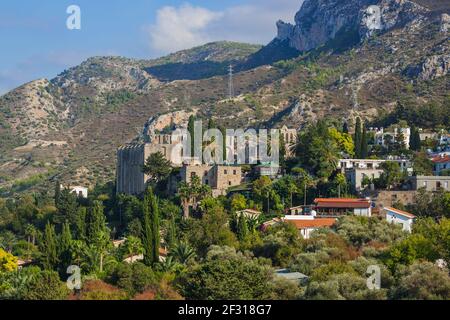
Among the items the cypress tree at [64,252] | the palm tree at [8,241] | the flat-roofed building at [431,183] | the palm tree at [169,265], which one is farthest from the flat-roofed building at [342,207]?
the palm tree at [8,241]

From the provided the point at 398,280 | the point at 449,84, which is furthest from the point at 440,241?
the point at 449,84

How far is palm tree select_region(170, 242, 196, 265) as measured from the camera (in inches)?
2538

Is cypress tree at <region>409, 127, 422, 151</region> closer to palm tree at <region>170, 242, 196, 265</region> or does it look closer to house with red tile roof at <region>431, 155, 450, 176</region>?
house with red tile roof at <region>431, 155, 450, 176</region>

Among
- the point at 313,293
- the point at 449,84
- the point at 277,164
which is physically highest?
the point at 449,84

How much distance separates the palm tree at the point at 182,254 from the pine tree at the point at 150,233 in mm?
1185

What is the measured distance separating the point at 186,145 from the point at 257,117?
209 ft

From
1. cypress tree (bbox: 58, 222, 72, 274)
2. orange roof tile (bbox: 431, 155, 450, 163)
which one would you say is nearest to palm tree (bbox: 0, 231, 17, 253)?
cypress tree (bbox: 58, 222, 72, 274)

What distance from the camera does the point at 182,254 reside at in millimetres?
64812

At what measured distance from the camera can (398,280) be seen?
162 ft

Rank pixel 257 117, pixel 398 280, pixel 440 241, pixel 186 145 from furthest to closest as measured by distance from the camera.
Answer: pixel 257 117, pixel 186 145, pixel 440 241, pixel 398 280

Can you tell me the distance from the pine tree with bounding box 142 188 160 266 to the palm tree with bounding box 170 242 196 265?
1.19 m

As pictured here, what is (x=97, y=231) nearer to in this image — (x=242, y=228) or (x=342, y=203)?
(x=242, y=228)

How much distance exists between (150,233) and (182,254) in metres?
2.75

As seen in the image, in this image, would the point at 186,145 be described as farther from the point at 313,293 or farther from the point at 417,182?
the point at 313,293
